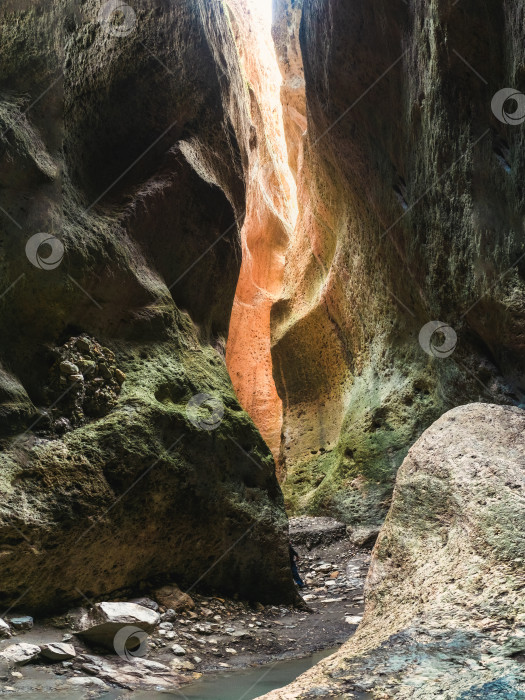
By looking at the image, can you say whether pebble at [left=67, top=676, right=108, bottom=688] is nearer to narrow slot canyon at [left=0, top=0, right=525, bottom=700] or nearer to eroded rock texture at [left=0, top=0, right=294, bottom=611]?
narrow slot canyon at [left=0, top=0, right=525, bottom=700]

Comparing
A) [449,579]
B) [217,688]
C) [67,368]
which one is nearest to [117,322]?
[67,368]

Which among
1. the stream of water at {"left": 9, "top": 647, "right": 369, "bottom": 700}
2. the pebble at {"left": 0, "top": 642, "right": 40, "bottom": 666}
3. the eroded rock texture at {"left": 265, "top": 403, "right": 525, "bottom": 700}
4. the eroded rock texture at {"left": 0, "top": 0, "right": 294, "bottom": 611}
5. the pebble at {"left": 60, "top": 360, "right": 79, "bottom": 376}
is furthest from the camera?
the pebble at {"left": 60, "top": 360, "right": 79, "bottom": 376}

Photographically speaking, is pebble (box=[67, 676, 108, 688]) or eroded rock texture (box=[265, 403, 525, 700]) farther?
pebble (box=[67, 676, 108, 688])

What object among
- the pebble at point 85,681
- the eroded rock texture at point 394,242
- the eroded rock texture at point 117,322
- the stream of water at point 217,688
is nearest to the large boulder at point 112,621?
the eroded rock texture at point 117,322

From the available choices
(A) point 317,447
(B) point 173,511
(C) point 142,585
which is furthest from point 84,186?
(A) point 317,447

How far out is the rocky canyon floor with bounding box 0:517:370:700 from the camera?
9.96 feet

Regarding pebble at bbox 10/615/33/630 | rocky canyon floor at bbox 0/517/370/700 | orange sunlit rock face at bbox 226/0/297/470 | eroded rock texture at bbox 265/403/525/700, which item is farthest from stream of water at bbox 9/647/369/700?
orange sunlit rock face at bbox 226/0/297/470

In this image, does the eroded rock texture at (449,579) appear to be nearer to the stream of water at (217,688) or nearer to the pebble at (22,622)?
the stream of water at (217,688)

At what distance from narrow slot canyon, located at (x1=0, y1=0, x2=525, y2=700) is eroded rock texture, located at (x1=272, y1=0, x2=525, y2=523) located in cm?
5

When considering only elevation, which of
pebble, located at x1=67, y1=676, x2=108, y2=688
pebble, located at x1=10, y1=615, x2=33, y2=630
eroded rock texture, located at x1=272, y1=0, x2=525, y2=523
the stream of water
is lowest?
pebble, located at x1=10, y1=615, x2=33, y2=630

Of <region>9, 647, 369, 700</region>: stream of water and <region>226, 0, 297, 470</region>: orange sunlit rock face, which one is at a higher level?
<region>226, 0, 297, 470</region>: orange sunlit rock face

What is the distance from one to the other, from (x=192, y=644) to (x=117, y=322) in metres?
3.08

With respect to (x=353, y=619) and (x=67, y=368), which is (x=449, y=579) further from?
(x=67, y=368)

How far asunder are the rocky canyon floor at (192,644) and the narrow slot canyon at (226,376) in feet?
0.09
